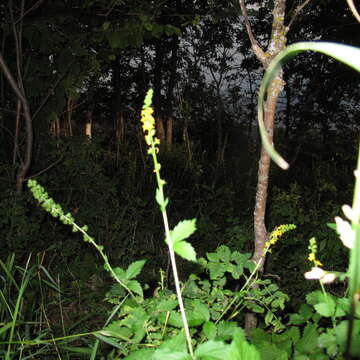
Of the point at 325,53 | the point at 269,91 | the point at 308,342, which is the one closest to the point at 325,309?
the point at 308,342

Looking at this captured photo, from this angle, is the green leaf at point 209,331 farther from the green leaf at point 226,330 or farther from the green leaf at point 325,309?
the green leaf at point 325,309

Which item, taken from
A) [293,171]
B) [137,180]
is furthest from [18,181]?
[293,171]

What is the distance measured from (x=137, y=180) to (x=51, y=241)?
4.77 feet

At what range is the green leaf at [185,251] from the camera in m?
0.66

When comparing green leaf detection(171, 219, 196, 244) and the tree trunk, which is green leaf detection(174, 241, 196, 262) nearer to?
green leaf detection(171, 219, 196, 244)

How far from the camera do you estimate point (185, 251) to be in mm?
676

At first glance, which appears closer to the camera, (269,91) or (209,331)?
(209,331)

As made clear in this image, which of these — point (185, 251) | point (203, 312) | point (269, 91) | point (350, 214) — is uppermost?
point (269, 91)

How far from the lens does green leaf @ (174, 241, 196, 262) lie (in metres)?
0.66

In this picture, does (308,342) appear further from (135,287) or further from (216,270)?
(135,287)

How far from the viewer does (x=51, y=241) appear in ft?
9.96

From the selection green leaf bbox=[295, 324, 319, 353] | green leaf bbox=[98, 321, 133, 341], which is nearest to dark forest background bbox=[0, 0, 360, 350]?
green leaf bbox=[295, 324, 319, 353]

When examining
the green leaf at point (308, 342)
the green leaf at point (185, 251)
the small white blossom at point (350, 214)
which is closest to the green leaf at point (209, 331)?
the green leaf at point (308, 342)

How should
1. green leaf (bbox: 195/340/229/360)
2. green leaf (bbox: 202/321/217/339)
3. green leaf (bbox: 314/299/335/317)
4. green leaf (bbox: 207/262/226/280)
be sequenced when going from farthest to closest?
1. green leaf (bbox: 207/262/226/280)
2. green leaf (bbox: 202/321/217/339)
3. green leaf (bbox: 314/299/335/317)
4. green leaf (bbox: 195/340/229/360)
